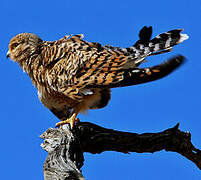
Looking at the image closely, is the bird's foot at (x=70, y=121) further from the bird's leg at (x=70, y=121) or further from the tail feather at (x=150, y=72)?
the tail feather at (x=150, y=72)

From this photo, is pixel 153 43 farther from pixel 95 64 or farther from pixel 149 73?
pixel 149 73

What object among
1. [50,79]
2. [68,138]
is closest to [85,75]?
[50,79]

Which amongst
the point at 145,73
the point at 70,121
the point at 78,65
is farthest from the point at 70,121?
the point at 145,73

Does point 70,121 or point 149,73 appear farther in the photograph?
point 70,121

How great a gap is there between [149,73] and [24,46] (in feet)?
9.12

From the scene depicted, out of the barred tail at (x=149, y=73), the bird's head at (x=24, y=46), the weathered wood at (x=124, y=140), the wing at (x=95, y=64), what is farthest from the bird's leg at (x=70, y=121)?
the bird's head at (x=24, y=46)

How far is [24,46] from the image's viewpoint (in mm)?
8070

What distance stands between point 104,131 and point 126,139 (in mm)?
369

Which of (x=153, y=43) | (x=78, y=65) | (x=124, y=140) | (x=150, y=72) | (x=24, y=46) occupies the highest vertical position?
(x=24, y=46)

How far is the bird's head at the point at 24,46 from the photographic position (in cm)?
805

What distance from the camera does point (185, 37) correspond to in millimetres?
7047

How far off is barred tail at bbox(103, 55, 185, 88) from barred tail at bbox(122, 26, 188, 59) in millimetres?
576

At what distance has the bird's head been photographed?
26.4ft

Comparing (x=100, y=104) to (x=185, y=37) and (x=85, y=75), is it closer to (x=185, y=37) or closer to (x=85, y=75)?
(x=85, y=75)
